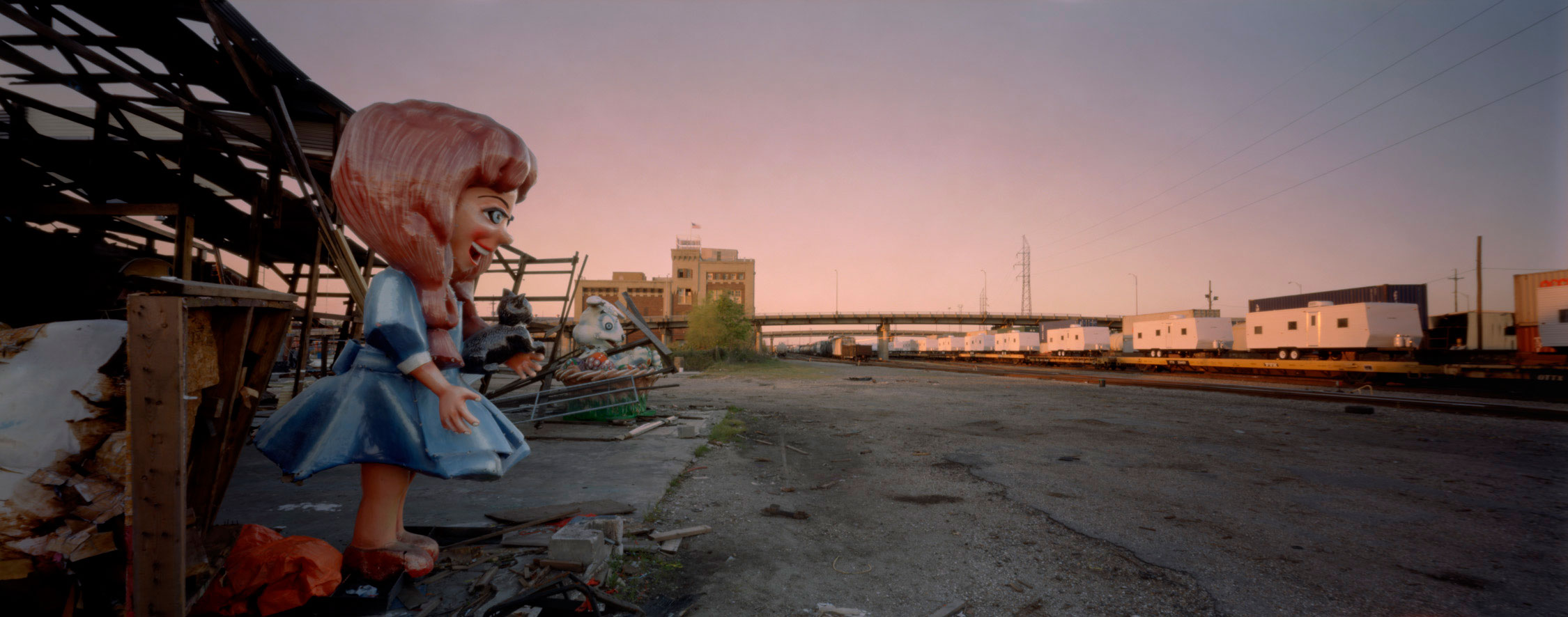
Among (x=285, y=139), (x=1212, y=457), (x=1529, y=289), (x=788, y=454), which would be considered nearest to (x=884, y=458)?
(x=788, y=454)

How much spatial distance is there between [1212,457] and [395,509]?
8410 millimetres

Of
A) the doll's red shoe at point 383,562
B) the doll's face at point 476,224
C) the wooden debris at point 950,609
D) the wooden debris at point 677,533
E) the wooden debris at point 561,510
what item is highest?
the doll's face at point 476,224

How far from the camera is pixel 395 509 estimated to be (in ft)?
9.57

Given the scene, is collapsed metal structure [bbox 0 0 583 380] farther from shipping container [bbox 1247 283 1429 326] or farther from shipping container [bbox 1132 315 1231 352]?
shipping container [bbox 1247 283 1429 326]

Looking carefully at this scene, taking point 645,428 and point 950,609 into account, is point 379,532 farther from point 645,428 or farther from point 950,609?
point 645,428

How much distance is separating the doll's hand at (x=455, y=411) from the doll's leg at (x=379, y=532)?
0.49 metres

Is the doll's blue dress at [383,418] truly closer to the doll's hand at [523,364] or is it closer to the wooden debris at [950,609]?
the doll's hand at [523,364]

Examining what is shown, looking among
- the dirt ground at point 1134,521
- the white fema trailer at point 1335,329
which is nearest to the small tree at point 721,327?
the white fema trailer at point 1335,329

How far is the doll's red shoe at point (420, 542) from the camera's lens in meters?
2.97

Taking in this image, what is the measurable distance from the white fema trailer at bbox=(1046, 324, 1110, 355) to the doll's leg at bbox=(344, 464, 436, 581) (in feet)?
138

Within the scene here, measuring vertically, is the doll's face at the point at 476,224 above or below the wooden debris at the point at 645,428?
above

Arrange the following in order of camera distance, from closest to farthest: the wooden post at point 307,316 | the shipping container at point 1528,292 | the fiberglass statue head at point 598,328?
the wooden post at point 307,316 < the fiberglass statue head at point 598,328 < the shipping container at point 1528,292

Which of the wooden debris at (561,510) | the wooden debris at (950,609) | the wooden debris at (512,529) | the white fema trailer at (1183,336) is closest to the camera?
the wooden debris at (950,609)

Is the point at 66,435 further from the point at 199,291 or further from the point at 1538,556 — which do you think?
the point at 1538,556
